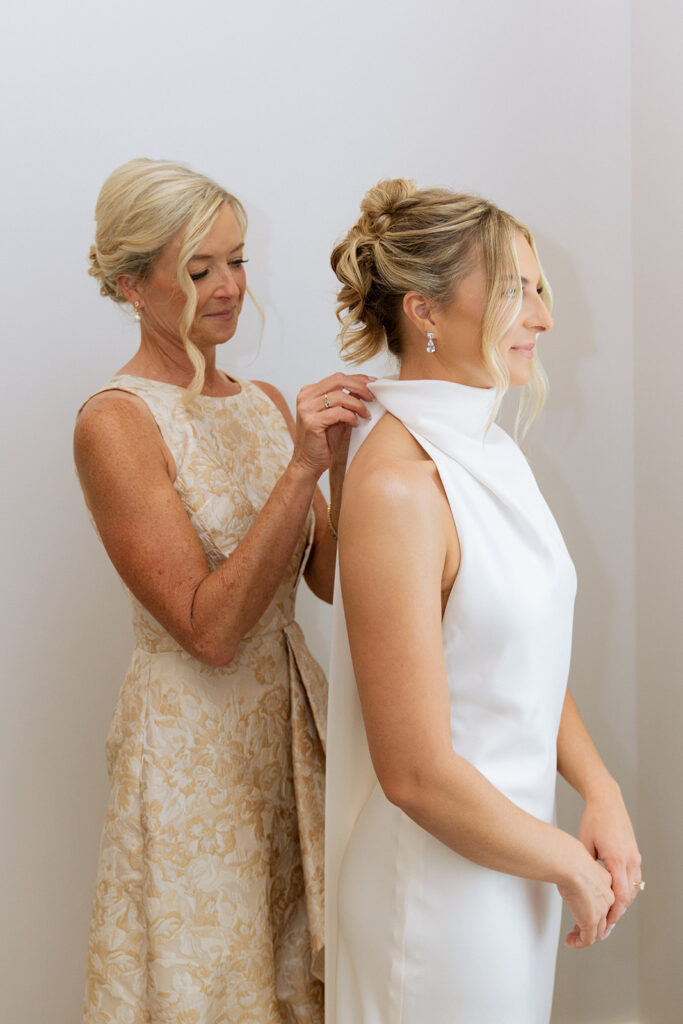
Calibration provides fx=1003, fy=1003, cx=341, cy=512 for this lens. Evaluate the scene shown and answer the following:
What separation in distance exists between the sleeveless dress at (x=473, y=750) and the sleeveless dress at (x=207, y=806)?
291mm

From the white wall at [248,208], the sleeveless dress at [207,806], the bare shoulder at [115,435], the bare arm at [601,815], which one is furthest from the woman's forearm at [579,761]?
the white wall at [248,208]

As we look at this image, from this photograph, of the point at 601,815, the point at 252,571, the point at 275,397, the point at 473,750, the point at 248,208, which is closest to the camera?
the point at 473,750

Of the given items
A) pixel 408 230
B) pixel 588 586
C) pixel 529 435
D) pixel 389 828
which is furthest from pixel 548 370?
pixel 389 828

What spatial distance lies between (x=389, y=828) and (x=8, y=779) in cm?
112

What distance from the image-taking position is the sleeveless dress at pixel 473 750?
1105 mm

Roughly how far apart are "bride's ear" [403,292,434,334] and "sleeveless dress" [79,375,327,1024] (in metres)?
0.44

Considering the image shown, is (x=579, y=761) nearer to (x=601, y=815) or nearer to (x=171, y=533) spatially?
(x=601, y=815)

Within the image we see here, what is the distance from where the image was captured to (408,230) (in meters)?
1.18

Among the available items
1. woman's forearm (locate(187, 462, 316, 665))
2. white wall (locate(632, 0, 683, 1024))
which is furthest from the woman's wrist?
white wall (locate(632, 0, 683, 1024))

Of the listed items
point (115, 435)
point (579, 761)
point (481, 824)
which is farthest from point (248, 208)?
point (481, 824)

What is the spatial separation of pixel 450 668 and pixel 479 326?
0.39 meters

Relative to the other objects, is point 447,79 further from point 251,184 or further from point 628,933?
point 628,933

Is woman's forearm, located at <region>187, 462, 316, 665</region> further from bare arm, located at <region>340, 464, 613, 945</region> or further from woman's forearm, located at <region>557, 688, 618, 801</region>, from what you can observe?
woman's forearm, located at <region>557, 688, 618, 801</region>

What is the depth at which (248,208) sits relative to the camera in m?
1.97
